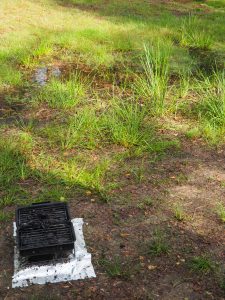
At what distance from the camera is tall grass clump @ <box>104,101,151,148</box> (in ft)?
13.9

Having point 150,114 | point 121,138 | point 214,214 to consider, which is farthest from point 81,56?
point 214,214

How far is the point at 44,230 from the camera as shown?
2.97 m

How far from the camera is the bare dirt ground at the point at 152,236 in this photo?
2.69 metres

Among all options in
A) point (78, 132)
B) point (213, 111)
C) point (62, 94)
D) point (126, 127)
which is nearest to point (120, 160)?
point (126, 127)

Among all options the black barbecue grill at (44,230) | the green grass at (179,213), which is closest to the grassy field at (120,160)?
the green grass at (179,213)

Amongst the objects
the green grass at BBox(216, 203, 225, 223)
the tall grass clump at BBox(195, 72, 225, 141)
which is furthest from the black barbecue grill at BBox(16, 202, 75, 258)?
the tall grass clump at BBox(195, 72, 225, 141)

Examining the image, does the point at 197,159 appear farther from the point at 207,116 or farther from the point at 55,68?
the point at 55,68

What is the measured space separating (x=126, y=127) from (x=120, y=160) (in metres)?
0.44

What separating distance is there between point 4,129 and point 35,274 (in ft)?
6.86

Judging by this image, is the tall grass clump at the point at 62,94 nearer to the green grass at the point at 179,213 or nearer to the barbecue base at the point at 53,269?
the green grass at the point at 179,213

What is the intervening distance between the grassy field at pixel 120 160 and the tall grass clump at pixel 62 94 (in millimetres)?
12

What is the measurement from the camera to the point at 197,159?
4.12m

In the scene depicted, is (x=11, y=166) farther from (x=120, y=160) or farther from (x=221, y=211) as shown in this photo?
(x=221, y=211)

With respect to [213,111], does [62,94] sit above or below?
below
